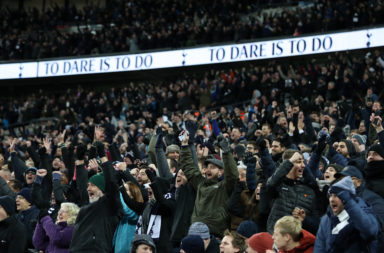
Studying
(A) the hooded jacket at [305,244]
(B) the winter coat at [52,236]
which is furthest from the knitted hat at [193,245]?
(B) the winter coat at [52,236]

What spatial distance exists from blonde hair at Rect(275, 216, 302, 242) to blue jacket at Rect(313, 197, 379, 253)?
0.48 ft

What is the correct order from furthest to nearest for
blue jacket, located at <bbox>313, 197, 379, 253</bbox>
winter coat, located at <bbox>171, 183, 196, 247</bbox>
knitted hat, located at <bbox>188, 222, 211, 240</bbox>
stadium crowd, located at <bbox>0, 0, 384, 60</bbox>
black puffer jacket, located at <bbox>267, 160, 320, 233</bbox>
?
1. stadium crowd, located at <bbox>0, 0, 384, 60</bbox>
2. winter coat, located at <bbox>171, 183, 196, 247</bbox>
3. black puffer jacket, located at <bbox>267, 160, 320, 233</bbox>
4. knitted hat, located at <bbox>188, 222, 211, 240</bbox>
5. blue jacket, located at <bbox>313, 197, 379, 253</bbox>

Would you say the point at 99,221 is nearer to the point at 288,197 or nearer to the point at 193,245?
the point at 193,245

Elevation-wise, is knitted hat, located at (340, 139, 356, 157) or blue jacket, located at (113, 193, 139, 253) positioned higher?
knitted hat, located at (340, 139, 356, 157)

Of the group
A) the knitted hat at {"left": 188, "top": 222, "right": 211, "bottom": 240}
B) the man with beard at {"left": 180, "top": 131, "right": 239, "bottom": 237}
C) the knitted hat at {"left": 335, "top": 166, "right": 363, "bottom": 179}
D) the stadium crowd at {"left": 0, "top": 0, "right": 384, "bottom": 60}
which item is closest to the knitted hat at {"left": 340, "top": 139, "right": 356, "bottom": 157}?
the man with beard at {"left": 180, "top": 131, "right": 239, "bottom": 237}

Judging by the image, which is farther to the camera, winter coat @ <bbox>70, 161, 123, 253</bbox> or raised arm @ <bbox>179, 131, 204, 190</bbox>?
raised arm @ <bbox>179, 131, 204, 190</bbox>

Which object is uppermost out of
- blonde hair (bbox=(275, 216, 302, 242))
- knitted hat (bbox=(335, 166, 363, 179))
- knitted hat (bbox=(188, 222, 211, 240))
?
knitted hat (bbox=(335, 166, 363, 179))

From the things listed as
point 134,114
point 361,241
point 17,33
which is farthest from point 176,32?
point 361,241

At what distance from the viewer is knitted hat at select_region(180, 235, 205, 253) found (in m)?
4.32

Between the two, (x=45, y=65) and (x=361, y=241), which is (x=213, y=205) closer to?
(x=361, y=241)

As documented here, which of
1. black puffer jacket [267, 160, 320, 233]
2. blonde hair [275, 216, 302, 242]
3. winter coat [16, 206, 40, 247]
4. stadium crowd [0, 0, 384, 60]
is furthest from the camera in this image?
stadium crowd [0, 0, 384, 60]

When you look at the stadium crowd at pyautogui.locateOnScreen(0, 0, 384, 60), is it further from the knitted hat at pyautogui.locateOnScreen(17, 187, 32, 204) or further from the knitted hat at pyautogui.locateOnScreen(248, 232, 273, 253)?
the knitted hat at pyautogui.locateOnScreen(248, 232, 273, 253)

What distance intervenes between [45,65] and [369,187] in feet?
59.0

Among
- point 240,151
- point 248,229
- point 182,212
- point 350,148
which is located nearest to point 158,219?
point 182,212
